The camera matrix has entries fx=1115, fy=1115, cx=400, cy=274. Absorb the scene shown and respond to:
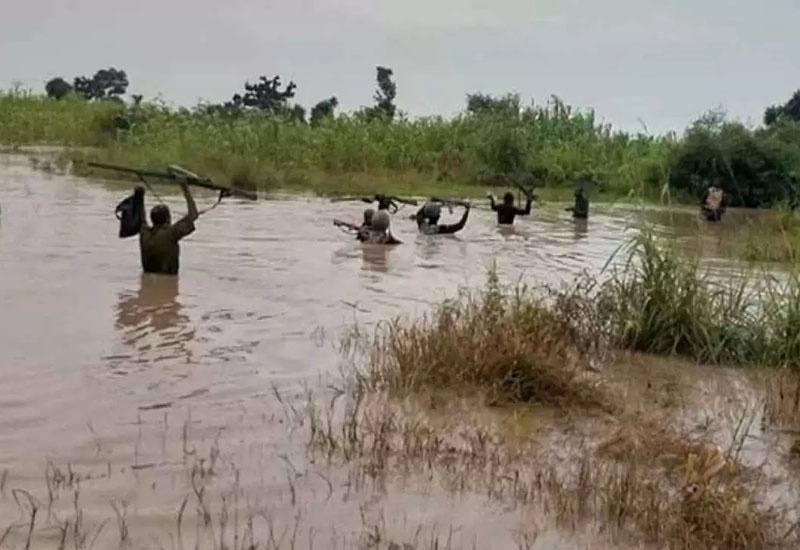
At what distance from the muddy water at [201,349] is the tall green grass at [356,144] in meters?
11.4

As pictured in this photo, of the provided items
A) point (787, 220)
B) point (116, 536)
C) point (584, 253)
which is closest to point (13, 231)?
point (584, 253)

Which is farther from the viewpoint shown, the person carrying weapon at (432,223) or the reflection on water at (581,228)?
the reflection on water at (581,228)

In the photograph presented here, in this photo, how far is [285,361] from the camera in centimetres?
841

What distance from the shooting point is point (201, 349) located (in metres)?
8.67

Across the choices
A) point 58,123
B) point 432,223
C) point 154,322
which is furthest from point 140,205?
point 58,123

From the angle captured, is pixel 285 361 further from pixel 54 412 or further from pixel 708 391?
pixel 708 391

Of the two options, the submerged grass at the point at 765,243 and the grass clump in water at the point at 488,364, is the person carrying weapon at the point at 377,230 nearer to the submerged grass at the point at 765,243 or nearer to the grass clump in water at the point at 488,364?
the submerged grass at the point at 765,243

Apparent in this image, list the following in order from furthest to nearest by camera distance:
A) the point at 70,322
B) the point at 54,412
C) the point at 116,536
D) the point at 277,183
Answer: the point at 277,183
the point at 70,322
the point at 54,412
the point at 116,536

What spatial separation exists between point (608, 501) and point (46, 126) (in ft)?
115

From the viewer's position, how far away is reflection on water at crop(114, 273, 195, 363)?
8.48 meters

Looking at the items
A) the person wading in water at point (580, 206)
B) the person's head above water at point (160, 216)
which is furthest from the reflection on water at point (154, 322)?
the person wading in water at point (580, 206)

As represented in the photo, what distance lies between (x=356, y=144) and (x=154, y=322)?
23.7 m

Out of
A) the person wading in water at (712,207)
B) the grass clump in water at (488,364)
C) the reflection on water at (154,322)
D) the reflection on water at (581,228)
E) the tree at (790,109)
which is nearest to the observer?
the grass clump in water at (488,364)

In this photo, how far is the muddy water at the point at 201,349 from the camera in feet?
17.0
